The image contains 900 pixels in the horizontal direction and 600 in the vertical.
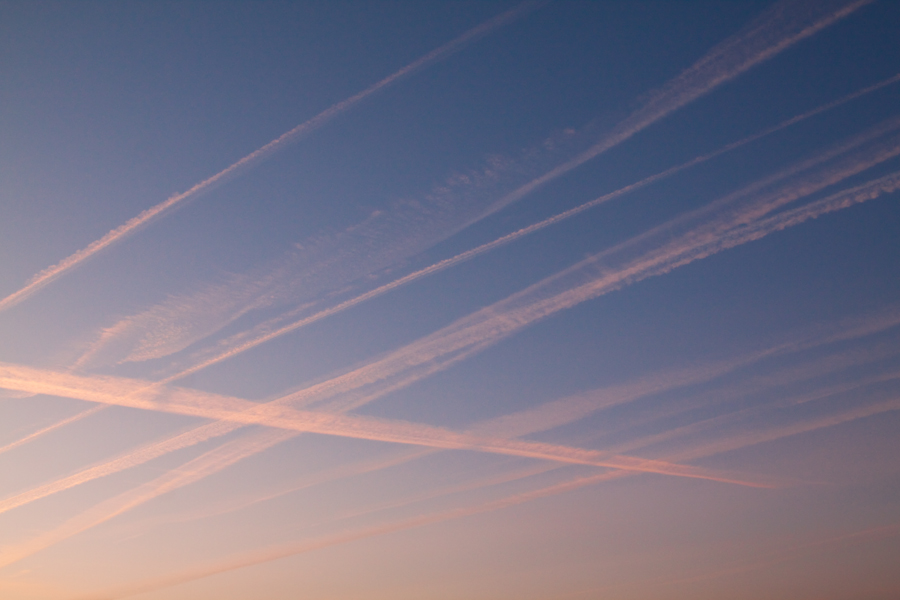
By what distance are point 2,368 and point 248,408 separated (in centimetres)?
740

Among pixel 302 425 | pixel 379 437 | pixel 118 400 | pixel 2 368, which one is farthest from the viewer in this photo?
pixel 379 437

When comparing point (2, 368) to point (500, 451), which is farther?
point (500, 451)

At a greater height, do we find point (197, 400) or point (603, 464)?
point (197, 400)

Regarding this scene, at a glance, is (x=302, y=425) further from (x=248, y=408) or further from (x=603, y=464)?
(x=603, y=464)

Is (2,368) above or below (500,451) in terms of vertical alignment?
above

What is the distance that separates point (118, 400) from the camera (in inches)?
746

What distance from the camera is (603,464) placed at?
2300 cm

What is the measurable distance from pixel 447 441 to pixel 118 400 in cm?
1166

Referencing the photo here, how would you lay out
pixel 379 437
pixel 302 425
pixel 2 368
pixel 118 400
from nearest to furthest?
pixel 2 368 → pixel 118 400 → pixel 302 425 → pixel 379 437

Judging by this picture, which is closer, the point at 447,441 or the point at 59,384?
the point at 59,384

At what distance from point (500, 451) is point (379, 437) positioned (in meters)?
4.99

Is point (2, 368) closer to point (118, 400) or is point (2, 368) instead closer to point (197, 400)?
point (118, 400)

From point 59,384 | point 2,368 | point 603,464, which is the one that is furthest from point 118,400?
point 603,464

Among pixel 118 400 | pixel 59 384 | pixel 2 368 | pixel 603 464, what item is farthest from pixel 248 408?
pixel 603 464
